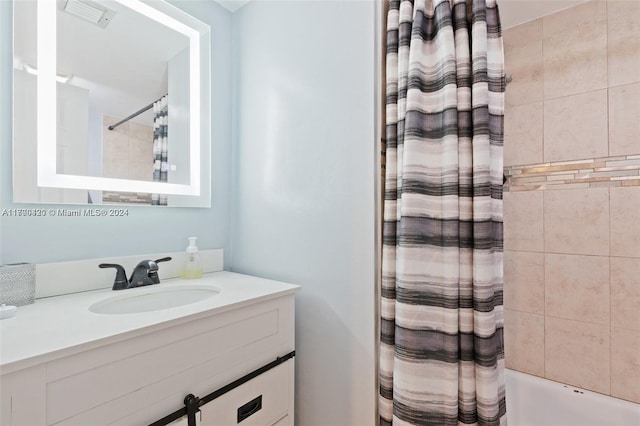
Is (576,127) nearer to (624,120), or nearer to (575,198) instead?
(624,120)

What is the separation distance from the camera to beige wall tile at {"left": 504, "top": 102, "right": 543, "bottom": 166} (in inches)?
65.2

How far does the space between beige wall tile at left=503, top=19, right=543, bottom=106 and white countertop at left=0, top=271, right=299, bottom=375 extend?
1.67 meters

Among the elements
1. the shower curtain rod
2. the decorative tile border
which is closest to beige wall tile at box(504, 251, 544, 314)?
the decorative tile border

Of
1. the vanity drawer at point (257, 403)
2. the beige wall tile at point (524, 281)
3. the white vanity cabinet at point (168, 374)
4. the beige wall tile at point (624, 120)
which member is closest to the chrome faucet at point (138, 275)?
the white vanity cabinet at point (168, 374)

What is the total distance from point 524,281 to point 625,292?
392 mm

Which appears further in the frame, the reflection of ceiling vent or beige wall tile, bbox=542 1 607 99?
beige wall tile, bbox=542 1 607 99

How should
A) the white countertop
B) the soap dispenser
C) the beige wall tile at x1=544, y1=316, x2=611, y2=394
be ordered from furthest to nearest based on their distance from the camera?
1. the beige wall tile at x1=544, y1=316, x2=611, y2=394
2. the soap dispenser
3. the white countertop

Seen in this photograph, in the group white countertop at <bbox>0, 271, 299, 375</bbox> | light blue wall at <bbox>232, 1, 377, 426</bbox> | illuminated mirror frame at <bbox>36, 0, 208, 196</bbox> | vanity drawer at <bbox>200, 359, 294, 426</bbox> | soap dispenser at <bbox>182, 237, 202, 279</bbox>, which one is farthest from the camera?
soap dispenser at <bbox>182, 237, 202, 279</bbox>

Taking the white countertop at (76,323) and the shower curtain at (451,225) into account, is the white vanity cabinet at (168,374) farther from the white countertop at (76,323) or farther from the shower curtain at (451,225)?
the shower curtain at (451,225)

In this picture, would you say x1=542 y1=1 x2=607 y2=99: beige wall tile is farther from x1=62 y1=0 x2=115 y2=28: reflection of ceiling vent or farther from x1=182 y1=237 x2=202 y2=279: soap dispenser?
x1=62 y1=0 x2=115 y2=28: reflection of ceiling vent

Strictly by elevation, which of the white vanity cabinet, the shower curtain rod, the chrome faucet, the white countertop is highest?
the shower curtain rod

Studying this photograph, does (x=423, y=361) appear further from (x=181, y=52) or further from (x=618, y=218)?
(x=181, y=52)

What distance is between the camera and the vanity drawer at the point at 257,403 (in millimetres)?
910

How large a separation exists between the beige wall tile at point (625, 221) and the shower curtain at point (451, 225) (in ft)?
3.01
